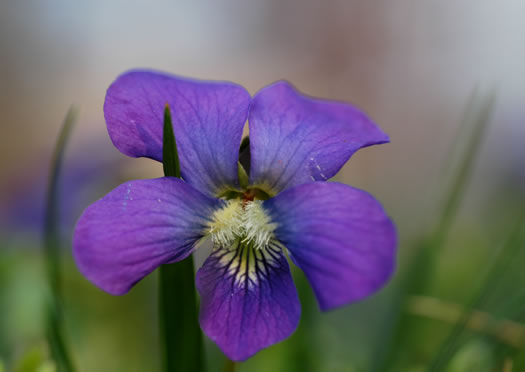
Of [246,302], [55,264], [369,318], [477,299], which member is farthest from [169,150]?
[369,318]

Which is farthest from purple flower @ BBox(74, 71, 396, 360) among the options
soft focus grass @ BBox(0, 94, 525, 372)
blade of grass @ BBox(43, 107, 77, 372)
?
soft focus grass @ BBox(0, 94, 525, 372)

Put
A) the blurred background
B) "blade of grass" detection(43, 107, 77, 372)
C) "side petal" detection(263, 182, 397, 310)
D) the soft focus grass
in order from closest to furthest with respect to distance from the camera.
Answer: "side petal" detection(263, 182, 397, 310) → "blade of grass" detection(43, 107, 77, 372) → the soft focus grass → the blurred background

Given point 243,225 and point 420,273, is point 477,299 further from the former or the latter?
point 243,225

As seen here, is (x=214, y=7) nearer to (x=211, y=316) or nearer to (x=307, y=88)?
(x=307, y=88)

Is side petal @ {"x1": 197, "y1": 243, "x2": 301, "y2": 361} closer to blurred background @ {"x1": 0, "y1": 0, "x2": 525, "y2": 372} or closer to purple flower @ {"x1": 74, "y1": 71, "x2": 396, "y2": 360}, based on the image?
purple flower @ {"x1": 74, "y1": 71, "x2": 396, "y2": 360}

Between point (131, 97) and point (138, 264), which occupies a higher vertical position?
point (131, 97)

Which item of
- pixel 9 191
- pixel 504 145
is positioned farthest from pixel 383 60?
pixel 9 191
